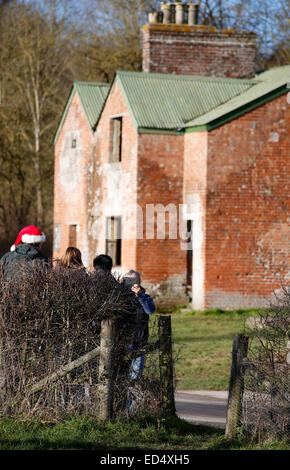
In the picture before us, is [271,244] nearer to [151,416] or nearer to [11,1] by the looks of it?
[151,416]

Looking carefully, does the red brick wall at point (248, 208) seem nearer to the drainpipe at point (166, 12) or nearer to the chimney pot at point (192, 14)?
the chimney pot at point (192, 14)

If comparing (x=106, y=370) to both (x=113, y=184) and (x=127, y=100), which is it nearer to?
(x=127, y=100)

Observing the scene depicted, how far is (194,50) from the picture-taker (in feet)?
85.0

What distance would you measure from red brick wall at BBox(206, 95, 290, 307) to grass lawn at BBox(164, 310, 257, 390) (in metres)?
0.84

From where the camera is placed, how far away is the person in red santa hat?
350 inches

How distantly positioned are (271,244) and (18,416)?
1419cm

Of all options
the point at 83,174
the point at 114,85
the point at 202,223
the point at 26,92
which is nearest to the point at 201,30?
the point at 114,85

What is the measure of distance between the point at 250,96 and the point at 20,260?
14.2 meters

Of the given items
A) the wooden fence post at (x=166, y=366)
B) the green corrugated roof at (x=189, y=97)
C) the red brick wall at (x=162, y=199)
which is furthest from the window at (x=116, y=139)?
the wooden fence post at (x=166, y=366)

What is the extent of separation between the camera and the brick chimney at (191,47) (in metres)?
25.6

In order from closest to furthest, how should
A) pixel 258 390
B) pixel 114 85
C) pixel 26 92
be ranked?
pixel 258 390 → pixel 114 85 → pixel 26 92

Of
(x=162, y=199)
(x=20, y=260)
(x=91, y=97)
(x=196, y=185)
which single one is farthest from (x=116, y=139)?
(x=20, y=260)

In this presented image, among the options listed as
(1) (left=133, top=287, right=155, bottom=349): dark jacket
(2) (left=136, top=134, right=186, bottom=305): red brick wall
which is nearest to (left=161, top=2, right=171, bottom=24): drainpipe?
(2) (left=136, top=134, right=186, bottom=305): red brick wall

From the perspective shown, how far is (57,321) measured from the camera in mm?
8367
